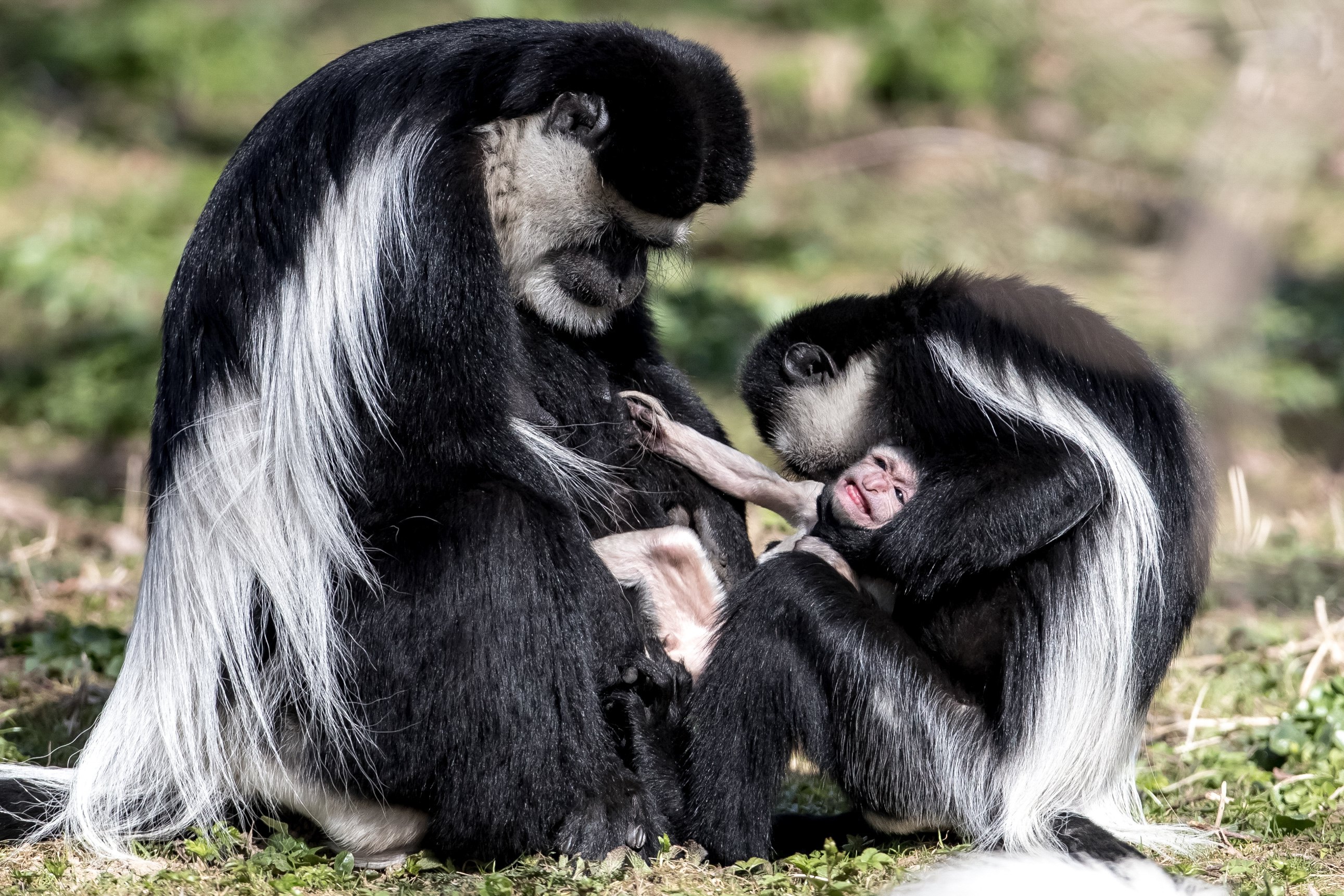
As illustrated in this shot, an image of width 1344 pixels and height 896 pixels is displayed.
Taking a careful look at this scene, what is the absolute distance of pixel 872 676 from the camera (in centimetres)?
249

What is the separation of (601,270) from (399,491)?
0.66 meters

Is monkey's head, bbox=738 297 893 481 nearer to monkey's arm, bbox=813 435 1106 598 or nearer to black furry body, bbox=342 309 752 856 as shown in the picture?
monkey's arm, bbox=813 435 1106 598

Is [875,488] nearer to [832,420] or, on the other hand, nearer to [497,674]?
[832,420]

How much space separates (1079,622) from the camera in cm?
253

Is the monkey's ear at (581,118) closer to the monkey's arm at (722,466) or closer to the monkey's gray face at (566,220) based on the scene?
the monkey's gray face at (566,220)

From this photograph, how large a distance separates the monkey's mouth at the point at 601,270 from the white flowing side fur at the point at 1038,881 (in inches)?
51.3

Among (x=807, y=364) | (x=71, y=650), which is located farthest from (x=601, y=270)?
(x=71, y=650)

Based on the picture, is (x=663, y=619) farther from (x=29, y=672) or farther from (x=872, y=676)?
(x=29, y=672)

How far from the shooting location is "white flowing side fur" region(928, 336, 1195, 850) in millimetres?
2516

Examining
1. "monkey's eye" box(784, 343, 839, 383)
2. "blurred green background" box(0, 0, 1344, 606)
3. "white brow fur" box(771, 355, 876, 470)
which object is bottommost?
"white brow fur" box(771, 355, 876, 470)

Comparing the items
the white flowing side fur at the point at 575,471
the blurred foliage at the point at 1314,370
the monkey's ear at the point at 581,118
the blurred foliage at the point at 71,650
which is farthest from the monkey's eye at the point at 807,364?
the blurred foliage at the point at 1314,370

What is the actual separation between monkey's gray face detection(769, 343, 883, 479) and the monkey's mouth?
1.44 ft

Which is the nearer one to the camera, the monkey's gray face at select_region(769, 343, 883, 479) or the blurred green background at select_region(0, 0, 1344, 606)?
the blurred green background at select_region(0, 0, 1344, 606)

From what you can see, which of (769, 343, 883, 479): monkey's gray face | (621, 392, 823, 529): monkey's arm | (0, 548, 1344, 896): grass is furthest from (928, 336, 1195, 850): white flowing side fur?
(621, 392, 823, 529): monkey's arm
